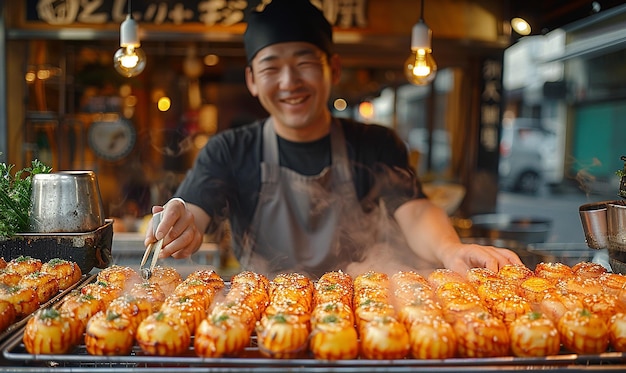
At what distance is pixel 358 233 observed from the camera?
3840mm

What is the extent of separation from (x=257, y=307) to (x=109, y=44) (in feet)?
22.4

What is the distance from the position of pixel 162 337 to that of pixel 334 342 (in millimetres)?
507

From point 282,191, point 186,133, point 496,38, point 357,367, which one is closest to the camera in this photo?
point 357,367

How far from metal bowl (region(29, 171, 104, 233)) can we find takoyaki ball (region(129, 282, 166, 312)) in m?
0.50

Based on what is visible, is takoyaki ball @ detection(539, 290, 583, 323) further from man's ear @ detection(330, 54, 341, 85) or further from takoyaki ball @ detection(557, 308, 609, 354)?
man's ear @ detection(330, 54, 341, 85)

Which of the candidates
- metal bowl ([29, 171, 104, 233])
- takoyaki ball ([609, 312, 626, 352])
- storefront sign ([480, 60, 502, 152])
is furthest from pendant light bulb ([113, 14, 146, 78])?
storefront sign ([480, 60, 502, 152])

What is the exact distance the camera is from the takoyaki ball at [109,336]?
1.67 m

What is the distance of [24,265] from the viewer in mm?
2281

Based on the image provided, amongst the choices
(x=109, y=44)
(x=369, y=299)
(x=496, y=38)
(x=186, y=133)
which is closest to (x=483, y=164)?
(x=496, y=38)

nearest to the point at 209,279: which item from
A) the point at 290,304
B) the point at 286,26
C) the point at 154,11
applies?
the point at 290,304

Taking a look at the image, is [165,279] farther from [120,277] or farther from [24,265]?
[24,265]

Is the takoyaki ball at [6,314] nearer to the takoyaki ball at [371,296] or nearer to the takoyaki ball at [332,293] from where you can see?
the takoyaki ball at [332,293]

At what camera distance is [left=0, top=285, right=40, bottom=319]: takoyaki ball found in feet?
6.33

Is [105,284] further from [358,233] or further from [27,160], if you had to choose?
[27,160]
